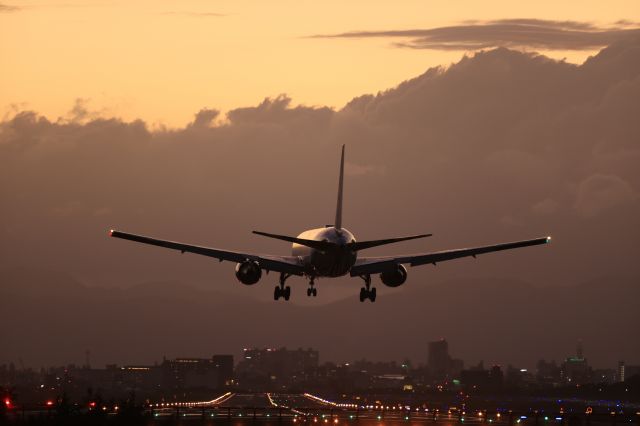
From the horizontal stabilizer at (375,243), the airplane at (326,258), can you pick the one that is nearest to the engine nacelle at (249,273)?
the airplane at (326,258)

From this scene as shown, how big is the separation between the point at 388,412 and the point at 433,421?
111ft

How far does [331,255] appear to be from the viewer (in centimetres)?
10881

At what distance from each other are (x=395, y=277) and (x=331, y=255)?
1123 centimetres

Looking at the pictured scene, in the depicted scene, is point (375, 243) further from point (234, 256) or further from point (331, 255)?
point (234, 256)

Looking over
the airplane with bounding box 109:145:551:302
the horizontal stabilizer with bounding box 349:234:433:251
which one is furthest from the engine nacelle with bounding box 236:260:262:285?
the horizontal stabilizer with bounding box 349:234:433:251

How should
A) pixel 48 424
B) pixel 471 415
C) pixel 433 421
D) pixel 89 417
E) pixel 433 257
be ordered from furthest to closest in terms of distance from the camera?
pixel 471 415, pixel 433 421, pixel 433 257, pixel 89 417, pixel 48 424

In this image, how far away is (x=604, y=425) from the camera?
408 ft

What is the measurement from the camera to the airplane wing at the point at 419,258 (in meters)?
117

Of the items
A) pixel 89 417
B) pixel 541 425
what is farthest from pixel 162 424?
pixel 541 425

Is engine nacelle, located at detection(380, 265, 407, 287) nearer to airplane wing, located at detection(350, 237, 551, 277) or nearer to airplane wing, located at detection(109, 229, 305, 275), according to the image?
airplane wing, located at detection(350, 237, 551, 277)

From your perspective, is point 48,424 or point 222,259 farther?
point 222,259

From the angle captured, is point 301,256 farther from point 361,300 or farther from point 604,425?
point 604,425

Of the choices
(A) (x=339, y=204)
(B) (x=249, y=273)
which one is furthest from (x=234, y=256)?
(A) (x=339, y=204)

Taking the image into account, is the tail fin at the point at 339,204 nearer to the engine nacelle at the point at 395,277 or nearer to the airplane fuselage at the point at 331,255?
the engine nacelle at the point at 395,277
